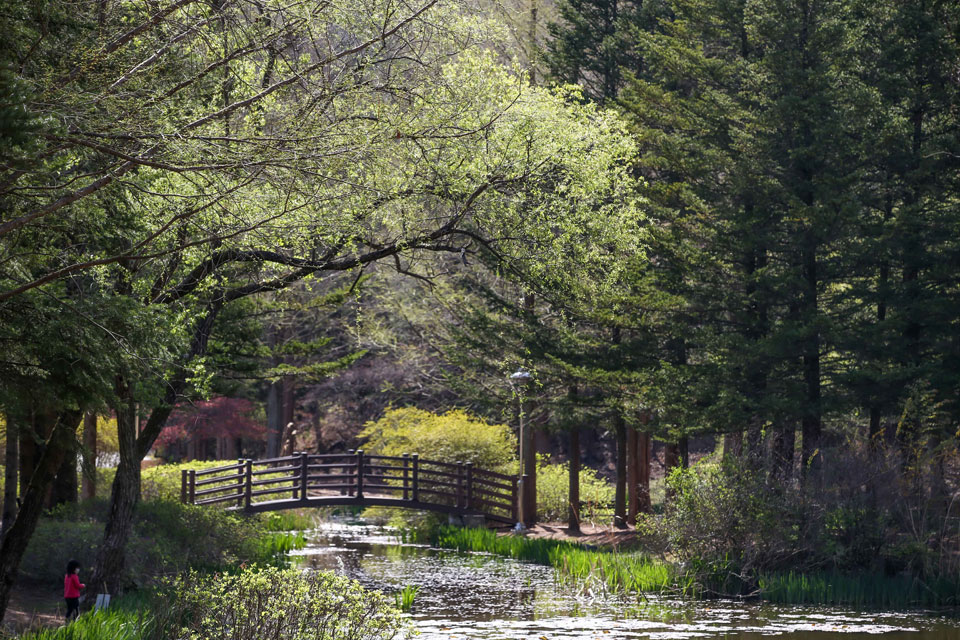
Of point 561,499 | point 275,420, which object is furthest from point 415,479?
point 275,420

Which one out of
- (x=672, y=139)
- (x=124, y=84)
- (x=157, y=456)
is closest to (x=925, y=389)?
(x=672, y=139)

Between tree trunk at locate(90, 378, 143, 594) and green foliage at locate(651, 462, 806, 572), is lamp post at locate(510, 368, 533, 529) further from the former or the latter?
tree trunk at locate(90, 378, 143, 594)

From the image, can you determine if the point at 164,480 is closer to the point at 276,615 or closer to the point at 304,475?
the point at 304,475

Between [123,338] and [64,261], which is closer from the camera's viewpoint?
[123,338]

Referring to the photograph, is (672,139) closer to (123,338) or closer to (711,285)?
(711,285)

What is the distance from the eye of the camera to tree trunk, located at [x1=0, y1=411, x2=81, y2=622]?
328 inches

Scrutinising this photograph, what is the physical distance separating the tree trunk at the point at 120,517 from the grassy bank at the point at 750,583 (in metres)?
6.10

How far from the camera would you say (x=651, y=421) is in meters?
19.1

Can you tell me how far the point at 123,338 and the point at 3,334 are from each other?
0.73 metres

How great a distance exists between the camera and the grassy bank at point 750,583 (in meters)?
12.8

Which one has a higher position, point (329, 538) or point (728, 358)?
point (728, 358)

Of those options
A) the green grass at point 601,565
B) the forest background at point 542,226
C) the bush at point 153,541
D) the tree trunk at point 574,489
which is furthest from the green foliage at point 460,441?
the bush at point 153,541

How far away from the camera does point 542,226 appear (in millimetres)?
11664

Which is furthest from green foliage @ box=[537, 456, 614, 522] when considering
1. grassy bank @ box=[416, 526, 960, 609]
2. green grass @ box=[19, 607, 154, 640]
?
green grass @ box=[19, 607, 154, 640]
